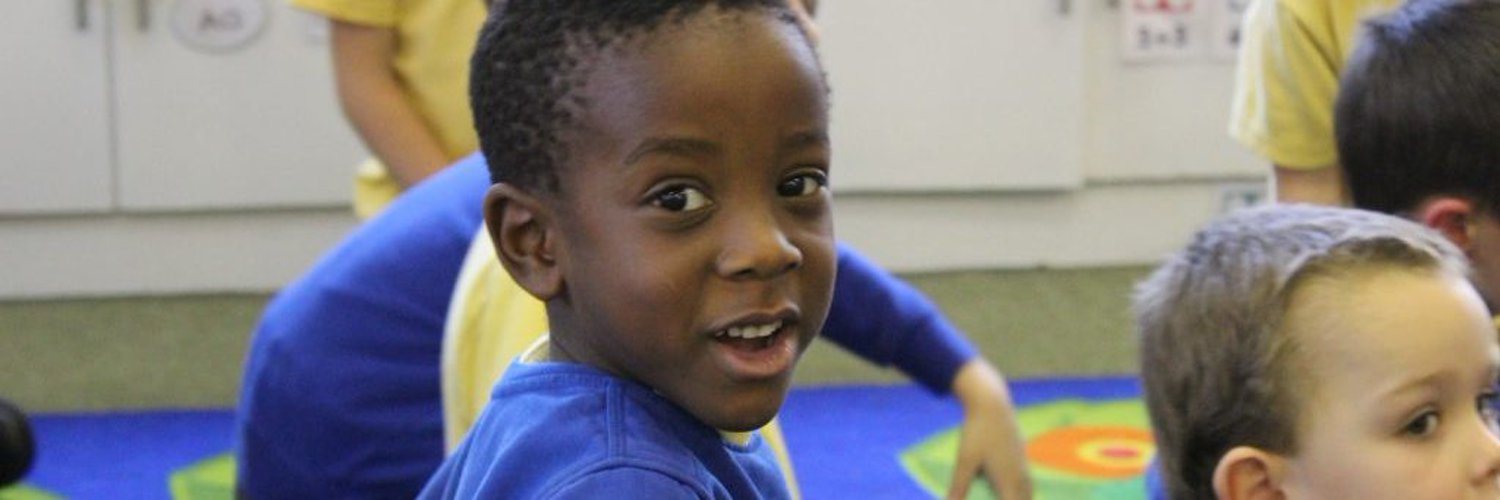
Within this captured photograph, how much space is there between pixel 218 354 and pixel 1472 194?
8.90ft

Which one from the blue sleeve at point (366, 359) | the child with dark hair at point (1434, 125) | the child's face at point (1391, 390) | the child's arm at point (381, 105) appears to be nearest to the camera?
the child's face at point (1391, 390)

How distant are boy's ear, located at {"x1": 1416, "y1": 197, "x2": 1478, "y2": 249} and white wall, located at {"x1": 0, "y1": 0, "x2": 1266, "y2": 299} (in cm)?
229

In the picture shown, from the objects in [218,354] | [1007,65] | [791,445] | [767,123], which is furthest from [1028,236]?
[767,123]

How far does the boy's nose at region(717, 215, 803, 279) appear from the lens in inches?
36.0

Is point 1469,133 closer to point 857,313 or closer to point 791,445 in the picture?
point 857,313

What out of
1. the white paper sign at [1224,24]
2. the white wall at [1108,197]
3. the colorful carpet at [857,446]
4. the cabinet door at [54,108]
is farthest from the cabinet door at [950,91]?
the cabinet door at [54,108]

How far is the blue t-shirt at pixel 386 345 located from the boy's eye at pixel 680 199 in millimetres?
711

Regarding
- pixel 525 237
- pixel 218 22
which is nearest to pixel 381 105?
pixel 525 237

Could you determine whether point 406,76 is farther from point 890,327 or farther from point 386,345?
point 890,327

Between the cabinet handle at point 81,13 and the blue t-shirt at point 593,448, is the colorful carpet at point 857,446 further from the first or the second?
the blue t-shirt at point 593,448

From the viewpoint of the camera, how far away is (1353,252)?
1160mm

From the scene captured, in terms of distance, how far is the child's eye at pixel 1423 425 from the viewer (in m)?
1.12

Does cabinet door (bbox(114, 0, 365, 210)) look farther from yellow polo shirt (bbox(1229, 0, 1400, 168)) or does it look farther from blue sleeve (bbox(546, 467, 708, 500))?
blue sleeve (bbox(546, 467, 708, 500))

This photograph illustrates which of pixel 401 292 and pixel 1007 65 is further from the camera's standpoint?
pixel 1007 65
